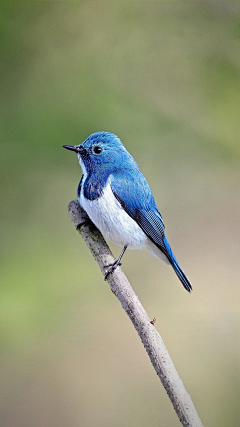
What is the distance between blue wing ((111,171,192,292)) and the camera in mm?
1910

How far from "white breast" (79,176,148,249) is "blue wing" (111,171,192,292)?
24mm

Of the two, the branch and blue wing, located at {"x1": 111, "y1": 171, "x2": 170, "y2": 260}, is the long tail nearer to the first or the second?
blue wing, located at {"x1": 111, "y1": 171, "x2": 170, "y2": 260}

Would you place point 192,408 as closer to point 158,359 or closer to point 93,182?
point 158,359

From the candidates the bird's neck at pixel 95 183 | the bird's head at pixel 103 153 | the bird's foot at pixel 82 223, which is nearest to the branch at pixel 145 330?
the bird's foot at pixel 82 223

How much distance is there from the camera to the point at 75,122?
2750mm

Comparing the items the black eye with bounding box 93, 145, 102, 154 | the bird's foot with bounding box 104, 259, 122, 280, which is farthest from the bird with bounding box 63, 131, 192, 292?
the bird's foot with bounding box 104, 259, 122, 280

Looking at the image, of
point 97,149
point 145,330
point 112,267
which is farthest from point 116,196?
point 145,330

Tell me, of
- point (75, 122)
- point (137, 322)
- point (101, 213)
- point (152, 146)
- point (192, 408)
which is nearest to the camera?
point (192, 408)

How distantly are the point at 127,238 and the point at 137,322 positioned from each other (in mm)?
592

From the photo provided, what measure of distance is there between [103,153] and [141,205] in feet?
0.95

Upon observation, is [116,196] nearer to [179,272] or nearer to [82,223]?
[82,223]

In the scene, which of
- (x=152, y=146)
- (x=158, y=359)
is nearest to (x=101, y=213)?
(x=158, y=359)

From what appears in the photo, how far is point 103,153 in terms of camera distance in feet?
6.24

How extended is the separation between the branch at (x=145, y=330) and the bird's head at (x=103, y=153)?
24 cm
